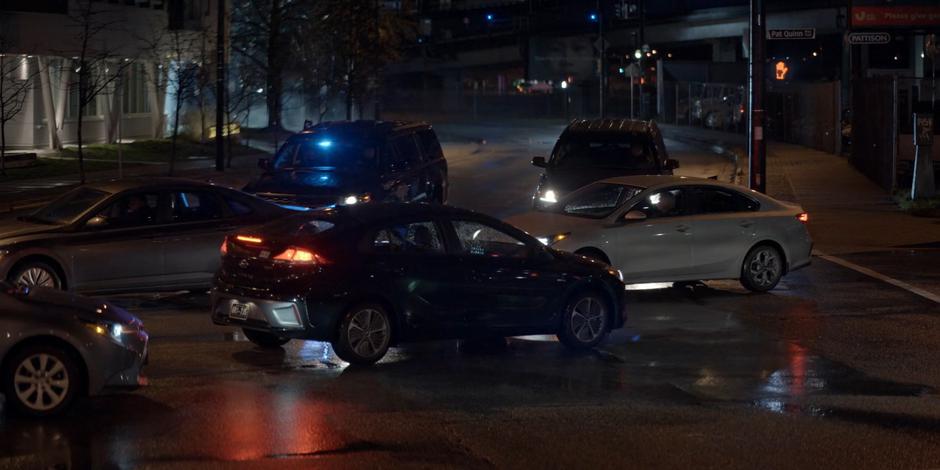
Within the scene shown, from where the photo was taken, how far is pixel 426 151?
2247cm

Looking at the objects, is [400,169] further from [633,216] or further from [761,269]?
[761,269]

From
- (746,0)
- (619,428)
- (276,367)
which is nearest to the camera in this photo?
(619,428)

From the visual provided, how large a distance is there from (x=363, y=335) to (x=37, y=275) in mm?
4439

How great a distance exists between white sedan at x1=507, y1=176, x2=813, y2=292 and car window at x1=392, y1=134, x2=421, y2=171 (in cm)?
536

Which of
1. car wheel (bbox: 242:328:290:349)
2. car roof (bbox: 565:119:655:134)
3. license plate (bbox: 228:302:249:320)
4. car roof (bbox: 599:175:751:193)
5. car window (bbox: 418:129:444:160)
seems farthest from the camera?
car window (bbox: 418:129:444:160)

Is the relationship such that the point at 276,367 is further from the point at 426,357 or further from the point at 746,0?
the point at 746,0

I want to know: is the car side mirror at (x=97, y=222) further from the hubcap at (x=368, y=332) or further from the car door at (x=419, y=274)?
the hubcap at (x=368, y=332)

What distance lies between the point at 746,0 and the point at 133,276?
6569cm

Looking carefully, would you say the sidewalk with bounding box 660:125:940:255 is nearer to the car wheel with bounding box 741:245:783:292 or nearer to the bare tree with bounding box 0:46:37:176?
the car wheel with bounding box 741:245:783:292

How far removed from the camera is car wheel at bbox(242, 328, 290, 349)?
11.5 metres

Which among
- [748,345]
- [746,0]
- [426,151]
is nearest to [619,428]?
[748,345]

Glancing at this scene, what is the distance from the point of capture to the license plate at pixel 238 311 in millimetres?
10875

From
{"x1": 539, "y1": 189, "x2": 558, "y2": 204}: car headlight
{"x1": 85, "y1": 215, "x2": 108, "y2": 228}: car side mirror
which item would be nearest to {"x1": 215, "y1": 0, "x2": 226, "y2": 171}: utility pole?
{"x1": 539, "y1": 189, "x2": 558, "y2": 204}: car headlight

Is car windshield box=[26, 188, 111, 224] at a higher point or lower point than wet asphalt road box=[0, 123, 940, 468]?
higher
